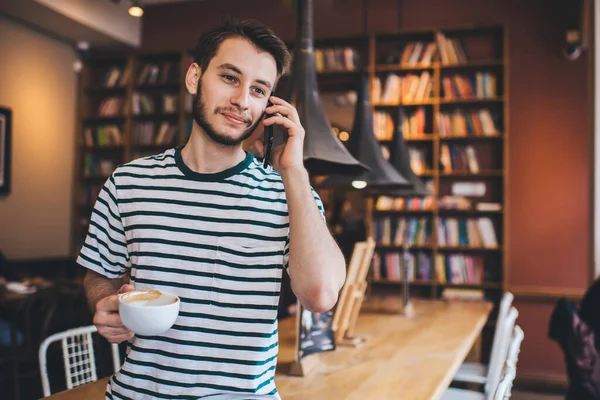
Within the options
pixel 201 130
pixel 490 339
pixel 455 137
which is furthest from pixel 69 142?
pixel 201 130

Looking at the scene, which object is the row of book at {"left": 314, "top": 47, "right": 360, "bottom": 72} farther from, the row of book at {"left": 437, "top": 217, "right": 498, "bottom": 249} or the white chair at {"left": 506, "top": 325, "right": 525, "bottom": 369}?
the white chair at {"left": 506, "top": 325, "right": 525, "bottom": 369}

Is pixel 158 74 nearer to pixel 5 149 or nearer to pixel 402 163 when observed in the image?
pixel 5 149

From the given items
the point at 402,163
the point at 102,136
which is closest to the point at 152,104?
the point at 102,136

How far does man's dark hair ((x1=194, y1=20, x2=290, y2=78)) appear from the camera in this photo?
129cm

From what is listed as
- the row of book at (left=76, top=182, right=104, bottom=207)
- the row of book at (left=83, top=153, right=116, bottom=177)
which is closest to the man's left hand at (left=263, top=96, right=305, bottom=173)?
the row of book at (left=83, top=153, right=116, bottom=177)

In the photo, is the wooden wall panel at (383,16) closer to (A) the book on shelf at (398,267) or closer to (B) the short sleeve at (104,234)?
(A) the book on shelf at (398,267)

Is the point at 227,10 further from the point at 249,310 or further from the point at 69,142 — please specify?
the point at 249,310

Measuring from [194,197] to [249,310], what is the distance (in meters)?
0.27

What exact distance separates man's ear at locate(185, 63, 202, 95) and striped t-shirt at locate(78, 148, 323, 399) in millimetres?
164

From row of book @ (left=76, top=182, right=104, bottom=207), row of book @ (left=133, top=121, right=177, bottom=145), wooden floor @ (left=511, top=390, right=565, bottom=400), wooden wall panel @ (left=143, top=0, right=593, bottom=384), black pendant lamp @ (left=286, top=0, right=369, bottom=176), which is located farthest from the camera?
row of book @ (left=76, top=182, right=104, bottom=207)

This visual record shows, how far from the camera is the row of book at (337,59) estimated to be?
555 cm

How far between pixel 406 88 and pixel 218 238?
14.5ft

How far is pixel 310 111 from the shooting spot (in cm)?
228

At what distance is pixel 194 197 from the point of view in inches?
49.5
